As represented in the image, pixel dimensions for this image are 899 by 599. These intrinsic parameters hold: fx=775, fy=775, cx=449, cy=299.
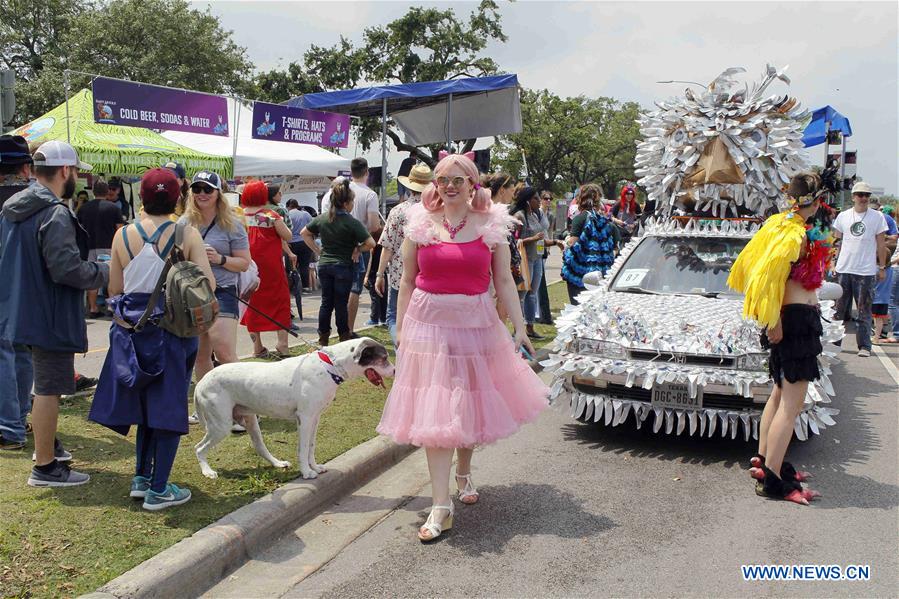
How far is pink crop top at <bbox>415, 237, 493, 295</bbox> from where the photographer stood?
456cm

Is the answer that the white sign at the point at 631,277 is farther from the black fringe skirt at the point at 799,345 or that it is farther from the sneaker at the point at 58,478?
the sneaker at the point at 58,478

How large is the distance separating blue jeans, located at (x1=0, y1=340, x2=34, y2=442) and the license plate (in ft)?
14.7

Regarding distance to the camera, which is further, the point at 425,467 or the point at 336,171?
the point at 336,171

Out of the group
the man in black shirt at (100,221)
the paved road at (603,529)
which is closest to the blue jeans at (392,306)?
the paved road at (603,529)

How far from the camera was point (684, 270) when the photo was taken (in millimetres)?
7203

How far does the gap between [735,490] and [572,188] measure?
62.6 metres

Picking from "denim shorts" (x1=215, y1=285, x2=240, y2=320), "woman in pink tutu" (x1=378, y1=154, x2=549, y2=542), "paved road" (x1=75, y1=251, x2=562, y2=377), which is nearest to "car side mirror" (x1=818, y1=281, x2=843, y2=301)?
"woman in pink tutu" (x1=378, y1=154, x2=549, y2=542)

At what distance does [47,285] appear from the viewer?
457 centimetres

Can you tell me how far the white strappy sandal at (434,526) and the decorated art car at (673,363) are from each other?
6.10ft

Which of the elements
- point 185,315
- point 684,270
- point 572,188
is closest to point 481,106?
point 684,270

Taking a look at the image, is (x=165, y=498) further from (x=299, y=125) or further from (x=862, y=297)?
(x=299, y=125)

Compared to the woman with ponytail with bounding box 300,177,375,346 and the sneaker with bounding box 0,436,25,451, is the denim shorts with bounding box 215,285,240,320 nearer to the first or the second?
the sneaker with bounding box 0,436,25,451

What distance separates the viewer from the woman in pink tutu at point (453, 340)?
4.45m

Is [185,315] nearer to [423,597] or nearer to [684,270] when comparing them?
[423,597]
